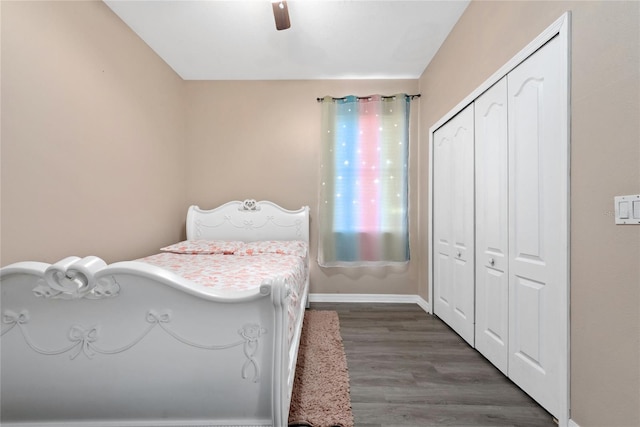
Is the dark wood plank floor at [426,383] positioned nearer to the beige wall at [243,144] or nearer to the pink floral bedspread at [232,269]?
the beige wall at [243,144]

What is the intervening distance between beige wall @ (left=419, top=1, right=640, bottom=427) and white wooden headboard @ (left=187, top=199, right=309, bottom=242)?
233cm

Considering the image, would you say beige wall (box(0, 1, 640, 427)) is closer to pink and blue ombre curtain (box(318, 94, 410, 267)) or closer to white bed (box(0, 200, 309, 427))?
pink and blue ombre curtain (box(318, 94, 410, 267))

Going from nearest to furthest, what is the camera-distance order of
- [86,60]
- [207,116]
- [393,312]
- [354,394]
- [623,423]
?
[623,423] < [354,394] < [86,60] < [393,312] < [207,116]

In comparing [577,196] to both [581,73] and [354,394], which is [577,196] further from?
[354,394]

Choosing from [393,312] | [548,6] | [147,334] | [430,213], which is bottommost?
[393,312]

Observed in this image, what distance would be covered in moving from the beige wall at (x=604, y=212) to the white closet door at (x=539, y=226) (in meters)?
0.05

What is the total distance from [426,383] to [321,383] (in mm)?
619

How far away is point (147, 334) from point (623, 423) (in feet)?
5.90

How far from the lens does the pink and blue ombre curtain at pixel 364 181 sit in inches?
126

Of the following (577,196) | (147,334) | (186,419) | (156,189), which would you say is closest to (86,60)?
(156,189)

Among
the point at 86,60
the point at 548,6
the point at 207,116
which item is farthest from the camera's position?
the point at 207,116

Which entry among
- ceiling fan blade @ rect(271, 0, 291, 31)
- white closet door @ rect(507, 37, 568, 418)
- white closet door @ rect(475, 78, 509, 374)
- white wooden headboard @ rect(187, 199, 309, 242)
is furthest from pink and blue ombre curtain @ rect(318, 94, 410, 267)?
white closet door @ rect(507, 37, 568, 418)

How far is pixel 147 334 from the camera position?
108 cm

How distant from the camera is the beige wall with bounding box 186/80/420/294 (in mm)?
3293
